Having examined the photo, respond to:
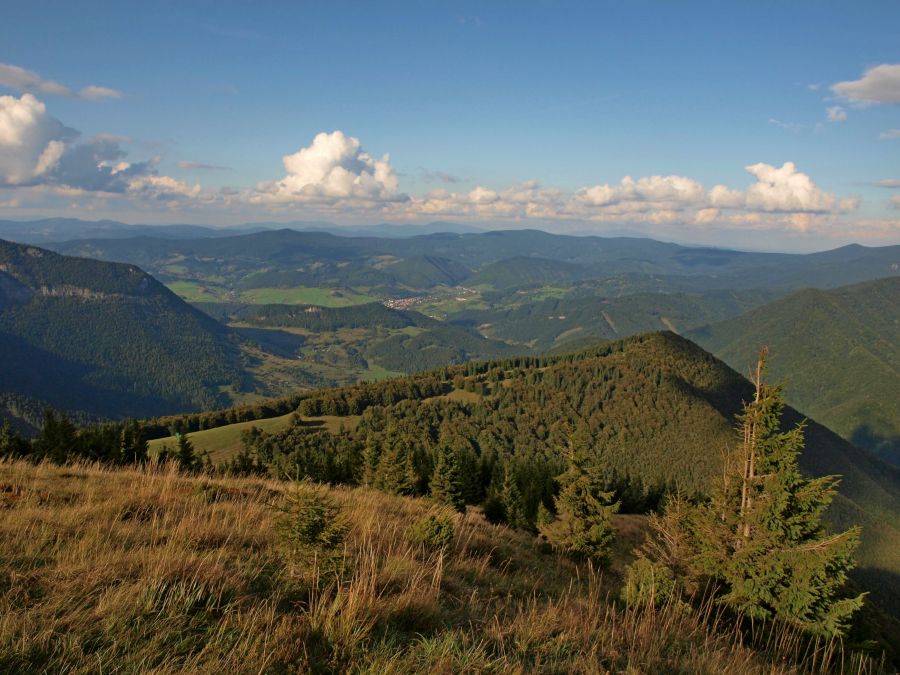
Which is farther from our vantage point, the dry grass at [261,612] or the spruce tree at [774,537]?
the spruce tree at [774,537]

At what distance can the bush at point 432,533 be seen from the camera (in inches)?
300

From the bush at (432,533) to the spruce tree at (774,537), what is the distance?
14179 millimetres

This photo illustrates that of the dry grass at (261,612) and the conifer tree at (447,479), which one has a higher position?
the dry grass at (261,612)

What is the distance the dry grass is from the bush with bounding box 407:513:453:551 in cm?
24

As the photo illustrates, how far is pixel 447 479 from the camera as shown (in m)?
44.1

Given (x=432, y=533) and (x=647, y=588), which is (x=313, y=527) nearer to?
(x=432, y=533)

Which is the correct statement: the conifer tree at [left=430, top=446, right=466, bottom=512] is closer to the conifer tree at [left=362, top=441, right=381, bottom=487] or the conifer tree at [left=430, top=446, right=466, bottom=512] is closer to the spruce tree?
the conifer tree at [left=362, top=441, right=381, bottom=487]

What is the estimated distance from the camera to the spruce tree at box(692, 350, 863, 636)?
17031mm

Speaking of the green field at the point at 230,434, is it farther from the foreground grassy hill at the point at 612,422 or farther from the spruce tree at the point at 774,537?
the spruce tree at the point at 774,537

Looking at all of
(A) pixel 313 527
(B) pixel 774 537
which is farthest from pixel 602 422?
(A) pixel 313 527

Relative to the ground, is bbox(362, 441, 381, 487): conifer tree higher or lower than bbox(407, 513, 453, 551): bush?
lower

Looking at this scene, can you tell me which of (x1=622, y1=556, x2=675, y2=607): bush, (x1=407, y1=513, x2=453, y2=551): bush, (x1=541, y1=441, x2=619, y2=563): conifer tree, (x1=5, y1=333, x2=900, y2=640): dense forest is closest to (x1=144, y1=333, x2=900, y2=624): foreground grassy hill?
(x1=5, y1=333, x2=900, y2=640): dense forest

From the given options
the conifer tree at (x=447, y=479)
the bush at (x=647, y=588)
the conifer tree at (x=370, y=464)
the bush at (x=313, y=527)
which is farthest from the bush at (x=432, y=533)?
the conifer tree at (x=370, y=464)

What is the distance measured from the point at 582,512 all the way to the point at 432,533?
80.7 feet
